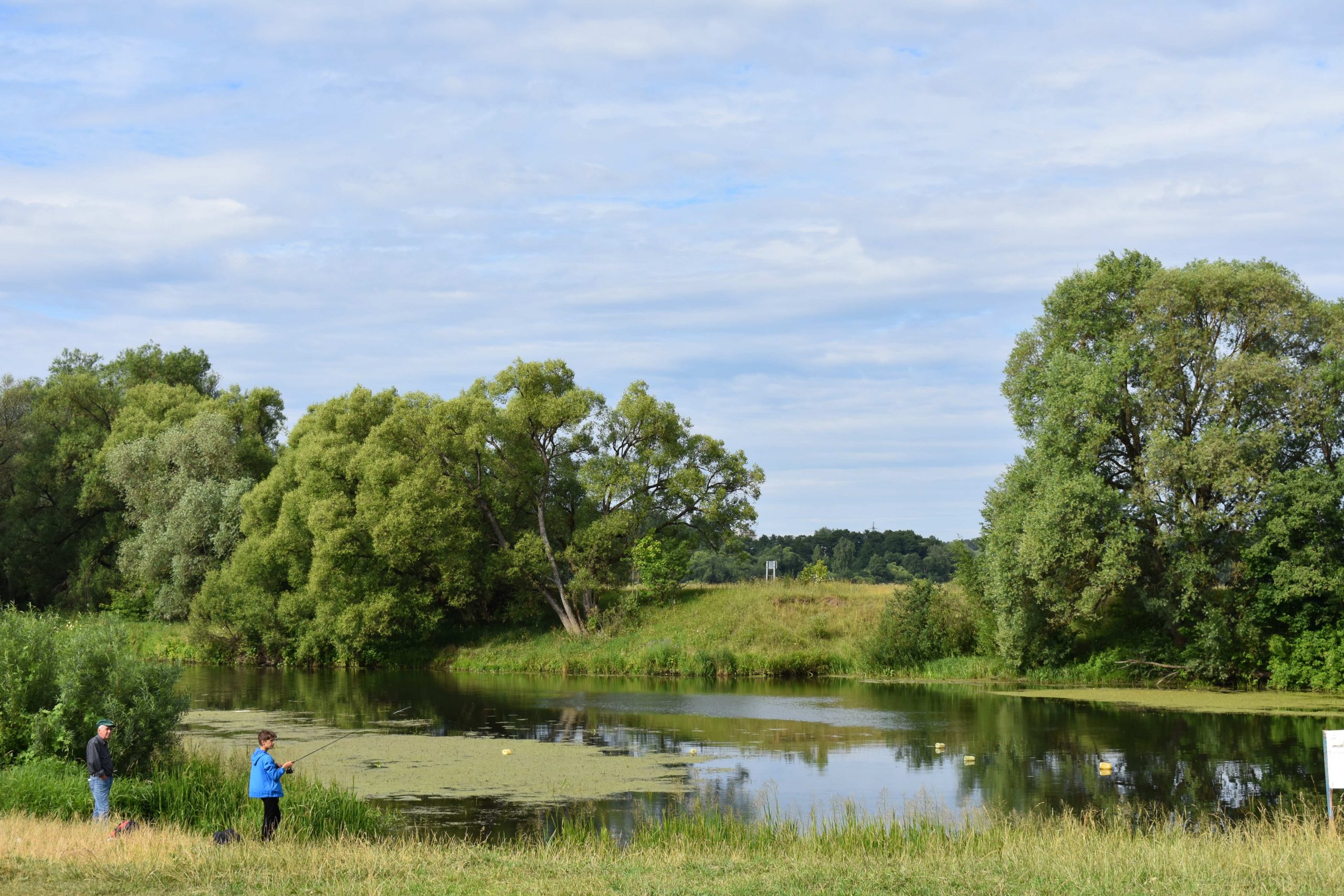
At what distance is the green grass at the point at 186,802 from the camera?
15484 mm

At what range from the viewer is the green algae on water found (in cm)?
1995

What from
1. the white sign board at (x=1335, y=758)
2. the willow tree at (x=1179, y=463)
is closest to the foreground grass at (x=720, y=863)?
the white sign board at (x=1335, y=758)

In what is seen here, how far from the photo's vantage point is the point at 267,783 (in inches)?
567

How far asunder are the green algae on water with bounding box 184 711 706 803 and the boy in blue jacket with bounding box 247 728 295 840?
2.67m

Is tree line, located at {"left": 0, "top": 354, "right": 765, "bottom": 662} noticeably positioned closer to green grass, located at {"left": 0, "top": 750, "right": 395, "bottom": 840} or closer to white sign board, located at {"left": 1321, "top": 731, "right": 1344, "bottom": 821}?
green grass, located at {"left": 0, "top": 750, "right": 395, "bottom": 840}

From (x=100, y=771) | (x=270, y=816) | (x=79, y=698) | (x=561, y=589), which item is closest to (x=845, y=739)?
(x=270, y=816)

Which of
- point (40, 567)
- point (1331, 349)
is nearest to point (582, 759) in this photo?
point (1331, 349)

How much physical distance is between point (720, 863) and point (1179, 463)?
25.3 meters

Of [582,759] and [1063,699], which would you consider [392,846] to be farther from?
[1063,699]

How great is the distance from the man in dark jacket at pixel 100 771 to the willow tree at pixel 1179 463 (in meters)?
26.1

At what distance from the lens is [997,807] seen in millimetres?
17484

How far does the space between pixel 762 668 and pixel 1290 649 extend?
17392mm

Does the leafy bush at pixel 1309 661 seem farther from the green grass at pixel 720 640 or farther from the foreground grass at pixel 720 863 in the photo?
the foreground grass at pixel 720 863

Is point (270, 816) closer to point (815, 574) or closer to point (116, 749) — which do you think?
point (116, 749)
